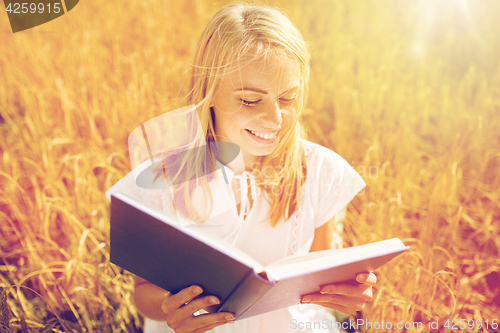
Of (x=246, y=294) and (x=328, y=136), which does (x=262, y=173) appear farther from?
(x=328, y=136)

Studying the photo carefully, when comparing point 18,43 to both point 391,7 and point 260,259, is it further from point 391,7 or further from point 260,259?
point 391,7

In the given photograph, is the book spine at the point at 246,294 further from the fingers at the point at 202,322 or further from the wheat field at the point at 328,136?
the wheat field at the point at 328,136

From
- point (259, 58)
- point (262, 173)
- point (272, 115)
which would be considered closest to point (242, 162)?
point (262, 173)

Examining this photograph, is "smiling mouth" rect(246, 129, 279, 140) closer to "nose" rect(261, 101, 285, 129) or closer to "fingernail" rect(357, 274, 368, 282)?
"nose" rect(261, 101, 285, 129)

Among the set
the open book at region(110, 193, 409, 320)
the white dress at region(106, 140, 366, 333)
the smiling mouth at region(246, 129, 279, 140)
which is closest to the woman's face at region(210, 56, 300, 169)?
the smiling mouth at region(246, 129, 279, 140)

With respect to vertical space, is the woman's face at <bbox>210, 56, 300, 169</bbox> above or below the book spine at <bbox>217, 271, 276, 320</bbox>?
above

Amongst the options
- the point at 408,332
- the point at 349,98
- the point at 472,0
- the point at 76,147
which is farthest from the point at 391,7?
the point at 76,147

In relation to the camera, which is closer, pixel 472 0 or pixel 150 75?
pixel 150 75

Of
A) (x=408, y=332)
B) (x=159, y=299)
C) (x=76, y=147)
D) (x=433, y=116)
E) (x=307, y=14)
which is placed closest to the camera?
(x=159, y=299)

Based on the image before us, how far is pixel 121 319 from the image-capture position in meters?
1.37

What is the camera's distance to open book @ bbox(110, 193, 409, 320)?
0.56m

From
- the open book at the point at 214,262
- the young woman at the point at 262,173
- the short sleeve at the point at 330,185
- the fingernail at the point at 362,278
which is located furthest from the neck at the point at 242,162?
the fingernail at the point at 362,278

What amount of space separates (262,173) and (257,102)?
306mm

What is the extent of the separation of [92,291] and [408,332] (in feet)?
4.53
